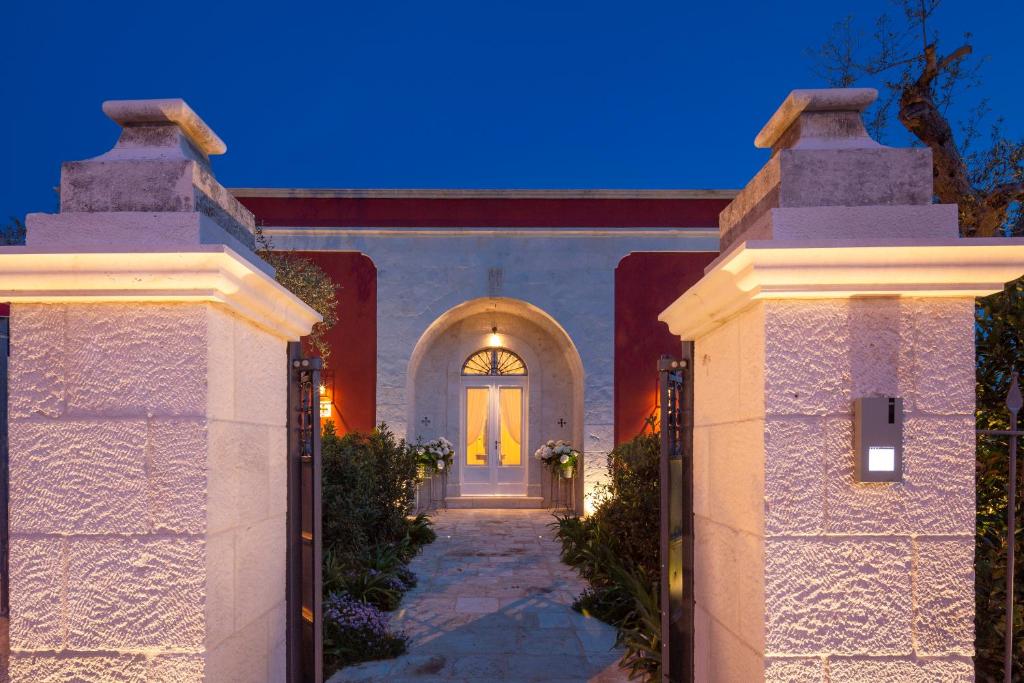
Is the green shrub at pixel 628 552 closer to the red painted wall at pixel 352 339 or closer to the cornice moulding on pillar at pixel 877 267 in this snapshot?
the cornice moulding on pillar at pixel 877 267

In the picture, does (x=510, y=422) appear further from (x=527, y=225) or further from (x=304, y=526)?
(x=304, y=526)

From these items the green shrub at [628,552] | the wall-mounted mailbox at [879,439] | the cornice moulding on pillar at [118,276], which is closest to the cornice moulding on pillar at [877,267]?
the wall-mounted mailbox at [879,439]

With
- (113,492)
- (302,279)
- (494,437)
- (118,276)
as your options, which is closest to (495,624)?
(113,492)

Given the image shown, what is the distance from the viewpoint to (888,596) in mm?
2100

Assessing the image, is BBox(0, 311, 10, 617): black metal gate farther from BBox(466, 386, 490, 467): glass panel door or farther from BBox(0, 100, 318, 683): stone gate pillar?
BBox(466, 386, 490, 467): glass panel door

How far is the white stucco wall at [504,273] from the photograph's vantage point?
11273 millimetres

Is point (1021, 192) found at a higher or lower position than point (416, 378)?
higher

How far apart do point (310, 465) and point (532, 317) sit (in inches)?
366

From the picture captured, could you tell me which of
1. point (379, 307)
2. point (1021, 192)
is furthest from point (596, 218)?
point (1021, 192)

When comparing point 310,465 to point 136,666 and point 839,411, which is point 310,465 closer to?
point 136,666

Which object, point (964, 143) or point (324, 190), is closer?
point (964, 143)

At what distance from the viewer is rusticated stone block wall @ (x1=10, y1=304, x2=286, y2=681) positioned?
2098 mm

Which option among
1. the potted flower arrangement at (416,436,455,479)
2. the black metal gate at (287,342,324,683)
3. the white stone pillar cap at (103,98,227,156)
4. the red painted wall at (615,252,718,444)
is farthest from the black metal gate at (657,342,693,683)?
the potted flower arrangement at (416,436,455,479)

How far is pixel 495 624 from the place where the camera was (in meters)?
5.13
